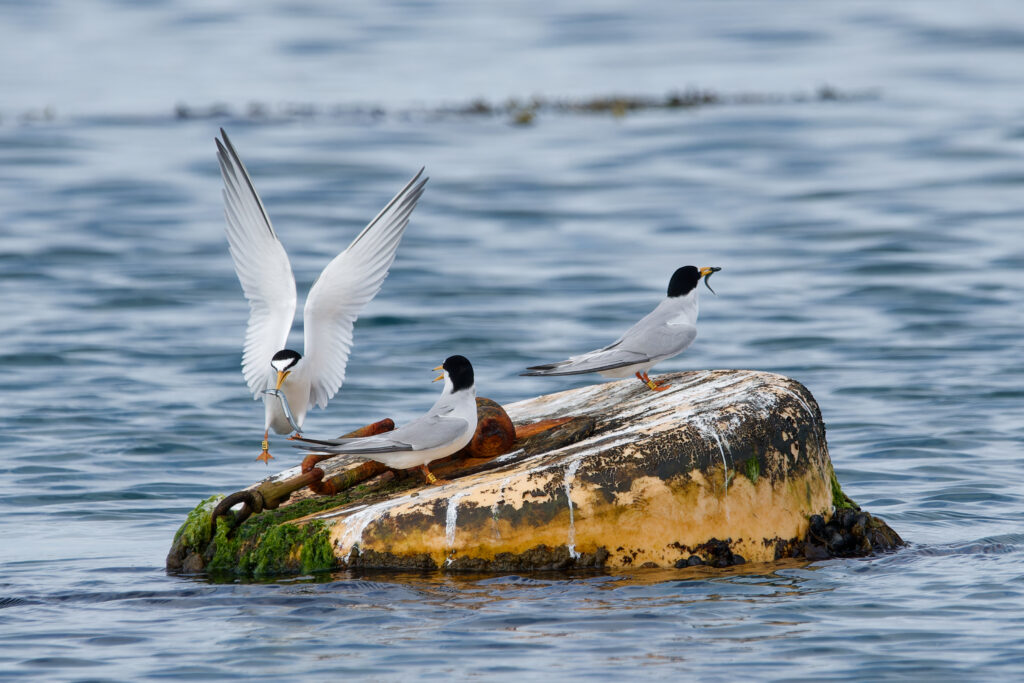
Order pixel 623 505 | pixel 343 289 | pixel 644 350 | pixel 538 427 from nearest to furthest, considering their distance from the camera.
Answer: pixel 623 505
pixel 538 427
pixel 644 350
pixel 343 289

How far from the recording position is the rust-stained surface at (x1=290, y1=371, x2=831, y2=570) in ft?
25.6

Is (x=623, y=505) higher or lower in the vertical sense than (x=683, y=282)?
lower

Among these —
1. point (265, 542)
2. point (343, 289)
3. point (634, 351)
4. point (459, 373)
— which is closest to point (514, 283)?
point (343, 289)

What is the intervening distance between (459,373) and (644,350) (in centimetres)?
150

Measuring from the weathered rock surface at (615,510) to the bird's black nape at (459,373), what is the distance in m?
0.53

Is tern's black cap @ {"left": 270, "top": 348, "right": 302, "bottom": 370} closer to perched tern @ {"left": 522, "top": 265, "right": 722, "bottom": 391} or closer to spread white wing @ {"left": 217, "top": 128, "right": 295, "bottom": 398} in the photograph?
spread white wing @ {"left": 217, "top": 128, "right": 295, "bottom": 398}

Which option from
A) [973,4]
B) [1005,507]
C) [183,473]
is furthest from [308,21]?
[1005,507]

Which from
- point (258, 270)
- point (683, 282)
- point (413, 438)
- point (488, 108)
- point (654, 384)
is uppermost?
point (488, 108)

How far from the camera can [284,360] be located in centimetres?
916

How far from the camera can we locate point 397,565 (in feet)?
25.9

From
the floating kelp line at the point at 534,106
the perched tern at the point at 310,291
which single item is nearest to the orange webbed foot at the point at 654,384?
the perched tern at the point at 310,291

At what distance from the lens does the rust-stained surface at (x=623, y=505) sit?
7793 mm

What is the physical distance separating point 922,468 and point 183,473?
581cm

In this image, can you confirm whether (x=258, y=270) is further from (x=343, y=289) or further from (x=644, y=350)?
(x=644, y=350)
